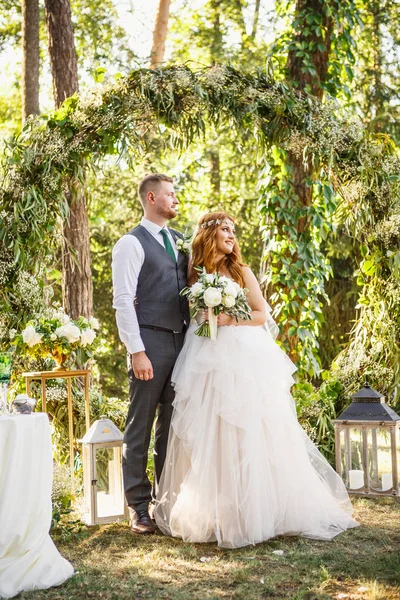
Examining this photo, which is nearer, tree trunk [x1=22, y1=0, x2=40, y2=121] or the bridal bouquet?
the bridal bouquet

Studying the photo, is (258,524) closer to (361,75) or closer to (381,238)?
(381,238)

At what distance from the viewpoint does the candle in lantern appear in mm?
4652

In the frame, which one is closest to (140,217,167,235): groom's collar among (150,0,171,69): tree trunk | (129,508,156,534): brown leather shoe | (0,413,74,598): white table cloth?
(0,413,74,598): white table cloth

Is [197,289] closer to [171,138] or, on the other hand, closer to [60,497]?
[60,497]

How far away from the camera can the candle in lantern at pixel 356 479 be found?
4.65 m

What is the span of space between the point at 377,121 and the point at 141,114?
653 centimetres

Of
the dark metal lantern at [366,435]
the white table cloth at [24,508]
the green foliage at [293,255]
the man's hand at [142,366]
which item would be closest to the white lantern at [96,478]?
the man's hand at [142,366]

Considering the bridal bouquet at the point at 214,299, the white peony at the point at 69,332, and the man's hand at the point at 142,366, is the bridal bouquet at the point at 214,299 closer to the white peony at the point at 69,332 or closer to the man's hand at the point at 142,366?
the man's hand at the point at 142,366

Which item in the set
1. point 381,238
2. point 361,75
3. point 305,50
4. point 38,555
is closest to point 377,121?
point 361,75

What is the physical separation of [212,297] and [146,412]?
794 millimetres

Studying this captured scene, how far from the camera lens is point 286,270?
20.9 feet

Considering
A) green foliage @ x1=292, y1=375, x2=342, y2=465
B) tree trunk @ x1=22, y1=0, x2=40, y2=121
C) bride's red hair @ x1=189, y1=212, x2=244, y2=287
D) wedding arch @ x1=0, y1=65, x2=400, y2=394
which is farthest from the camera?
tree trunk @ x1=22, y1=0, x2=40, y2=121

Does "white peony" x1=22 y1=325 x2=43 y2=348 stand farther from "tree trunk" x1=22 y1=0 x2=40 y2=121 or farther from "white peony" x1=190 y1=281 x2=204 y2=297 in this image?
"tree trunk" x1=22 y1=0 x2=40 y2=121

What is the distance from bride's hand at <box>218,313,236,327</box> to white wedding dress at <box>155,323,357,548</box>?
0.03 metres
